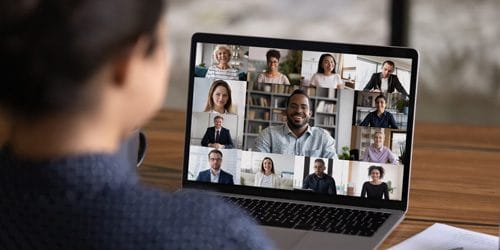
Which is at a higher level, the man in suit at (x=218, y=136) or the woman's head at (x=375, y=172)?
the man in suit at (x=218, y=136)

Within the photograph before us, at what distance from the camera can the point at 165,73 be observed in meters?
0.98

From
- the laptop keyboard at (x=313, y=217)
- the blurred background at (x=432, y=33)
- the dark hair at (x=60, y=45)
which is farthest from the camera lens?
the blurred background at (x=432, y=33)

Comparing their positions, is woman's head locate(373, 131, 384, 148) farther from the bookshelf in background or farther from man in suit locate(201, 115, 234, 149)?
man in suit locate(201, 115, 234, 149)

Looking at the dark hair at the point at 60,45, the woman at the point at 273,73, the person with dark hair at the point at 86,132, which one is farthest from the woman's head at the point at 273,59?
the dark hair at the point at 60,45

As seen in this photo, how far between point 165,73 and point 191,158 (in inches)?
35.9

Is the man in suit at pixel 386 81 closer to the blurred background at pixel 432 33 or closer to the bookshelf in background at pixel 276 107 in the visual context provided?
the bookshelf in background at pixel 276 107

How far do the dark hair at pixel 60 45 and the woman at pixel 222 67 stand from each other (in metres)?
0.98

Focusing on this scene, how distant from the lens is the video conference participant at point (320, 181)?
71.2 inches

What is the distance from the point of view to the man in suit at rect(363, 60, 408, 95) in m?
1.81

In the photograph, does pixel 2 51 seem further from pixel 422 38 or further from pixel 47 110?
pixel 422 38

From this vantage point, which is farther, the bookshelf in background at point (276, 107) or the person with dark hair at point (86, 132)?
Answer: the bookshelf in background at point (276, 107)

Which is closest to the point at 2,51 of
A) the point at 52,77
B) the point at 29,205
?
the point at 52,77

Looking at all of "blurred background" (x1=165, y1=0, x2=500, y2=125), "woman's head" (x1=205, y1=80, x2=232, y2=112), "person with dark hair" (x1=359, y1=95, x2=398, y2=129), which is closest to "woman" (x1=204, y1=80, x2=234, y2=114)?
"woman's head" (x1=205, y1=80, x2=232, y2=112)

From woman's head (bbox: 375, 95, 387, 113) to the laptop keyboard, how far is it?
7.5 inches
